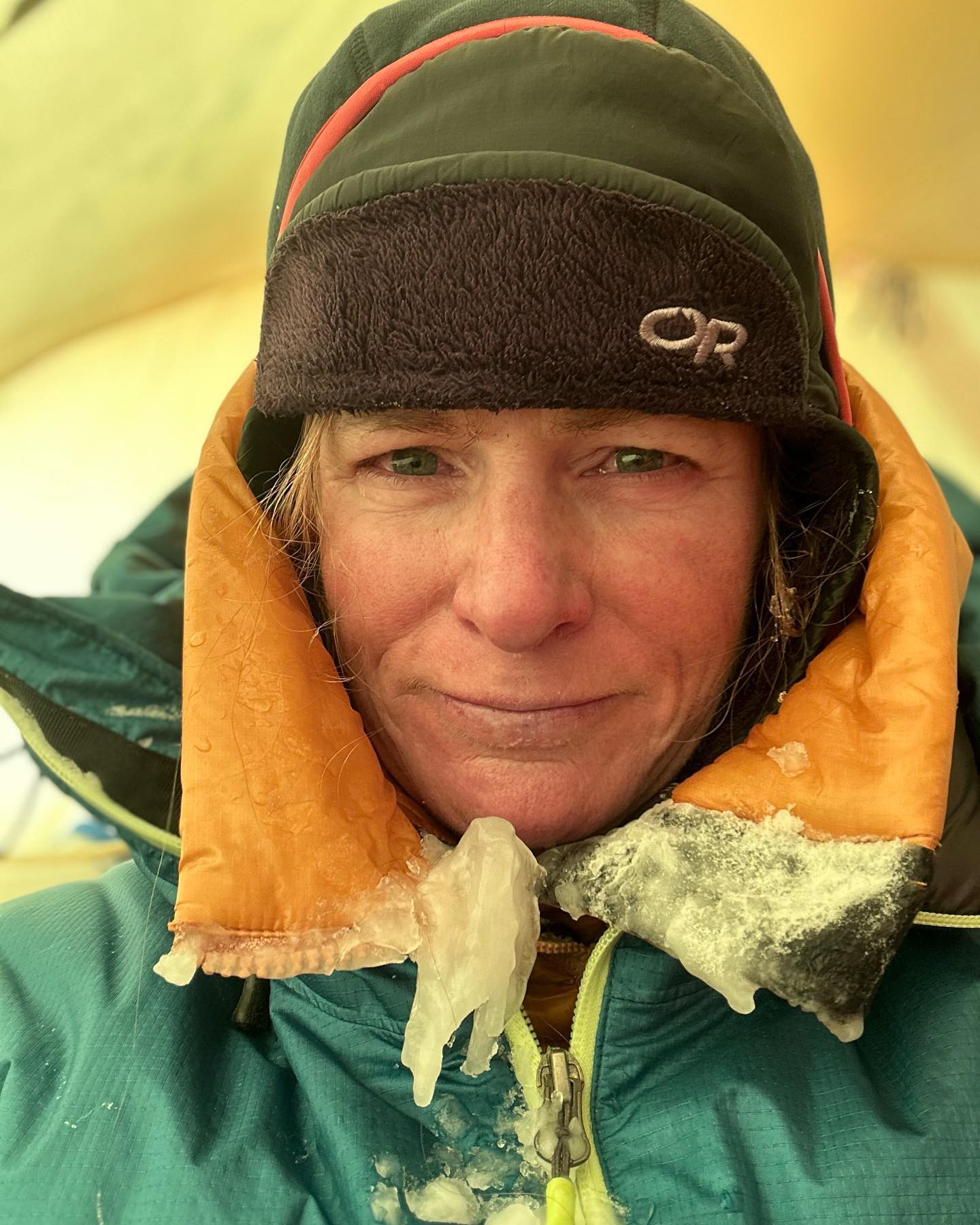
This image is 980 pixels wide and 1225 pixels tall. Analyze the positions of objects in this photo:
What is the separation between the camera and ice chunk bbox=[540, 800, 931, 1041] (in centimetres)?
110

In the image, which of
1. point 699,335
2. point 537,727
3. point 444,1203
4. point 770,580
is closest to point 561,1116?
point 444,1203

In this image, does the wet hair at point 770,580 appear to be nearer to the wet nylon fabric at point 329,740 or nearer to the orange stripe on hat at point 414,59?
the wet nylon fabric at point 329,740

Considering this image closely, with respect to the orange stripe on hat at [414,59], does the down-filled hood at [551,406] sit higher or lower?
lower

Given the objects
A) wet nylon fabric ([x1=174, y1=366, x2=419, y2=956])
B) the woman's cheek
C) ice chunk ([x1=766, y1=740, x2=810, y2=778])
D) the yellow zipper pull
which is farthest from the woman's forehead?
the yellow zipper pull

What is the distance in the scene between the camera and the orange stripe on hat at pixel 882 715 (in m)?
1.16

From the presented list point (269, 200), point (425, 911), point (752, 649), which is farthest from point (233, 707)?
point (269, 200)

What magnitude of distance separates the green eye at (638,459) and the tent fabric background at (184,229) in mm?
1594

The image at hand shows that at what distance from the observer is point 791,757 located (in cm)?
124

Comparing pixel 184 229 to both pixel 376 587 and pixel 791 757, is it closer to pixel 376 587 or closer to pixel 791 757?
pixel 376 587

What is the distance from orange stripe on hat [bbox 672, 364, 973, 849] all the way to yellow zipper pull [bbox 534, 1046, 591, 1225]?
1.06 feet

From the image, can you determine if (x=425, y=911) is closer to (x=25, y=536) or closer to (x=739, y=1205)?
(x=739, y=1205)

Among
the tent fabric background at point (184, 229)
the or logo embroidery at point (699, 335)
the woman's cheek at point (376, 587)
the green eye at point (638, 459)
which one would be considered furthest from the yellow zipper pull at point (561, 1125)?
the tent fabric background at point (184, 229)

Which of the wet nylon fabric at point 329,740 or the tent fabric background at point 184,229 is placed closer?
the wet nylon fabric at point 329,740

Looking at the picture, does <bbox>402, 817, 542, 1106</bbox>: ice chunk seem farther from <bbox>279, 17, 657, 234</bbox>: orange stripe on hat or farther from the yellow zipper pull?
<bbox>279, 17, 657, 234</bbox>: orange stripe on hat
